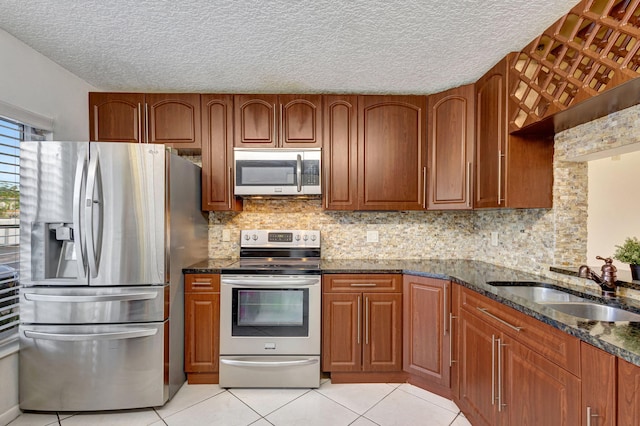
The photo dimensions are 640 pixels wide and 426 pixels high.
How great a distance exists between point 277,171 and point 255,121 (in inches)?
18.7

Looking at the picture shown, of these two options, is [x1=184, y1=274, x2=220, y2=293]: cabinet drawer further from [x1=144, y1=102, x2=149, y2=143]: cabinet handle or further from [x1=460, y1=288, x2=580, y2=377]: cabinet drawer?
[x1=460, y1=288, x2=580, y2=377]: cabinet drawer

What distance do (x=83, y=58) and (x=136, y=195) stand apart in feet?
3.48

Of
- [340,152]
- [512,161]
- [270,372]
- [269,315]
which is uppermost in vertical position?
[340,152]

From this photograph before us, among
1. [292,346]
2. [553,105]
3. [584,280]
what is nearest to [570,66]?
[553,105]

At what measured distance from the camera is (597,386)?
3.29ft

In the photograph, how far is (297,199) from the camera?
9.22ft

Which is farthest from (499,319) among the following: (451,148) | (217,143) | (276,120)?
(217,143)

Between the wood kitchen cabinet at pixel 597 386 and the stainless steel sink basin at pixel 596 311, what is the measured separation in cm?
52

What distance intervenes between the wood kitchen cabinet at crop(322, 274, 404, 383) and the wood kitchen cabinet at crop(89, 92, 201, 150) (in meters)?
1.75

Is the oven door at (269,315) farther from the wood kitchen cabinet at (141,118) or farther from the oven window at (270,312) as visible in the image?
the wood kitchen cabinet at (141,118)

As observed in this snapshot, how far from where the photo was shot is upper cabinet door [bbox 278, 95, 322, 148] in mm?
2545

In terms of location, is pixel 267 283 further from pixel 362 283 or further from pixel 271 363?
pixel 362 283

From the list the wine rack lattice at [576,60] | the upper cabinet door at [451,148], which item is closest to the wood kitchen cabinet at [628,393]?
the wine rack lattice at [576,60]

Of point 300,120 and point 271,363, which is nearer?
point 271,363
